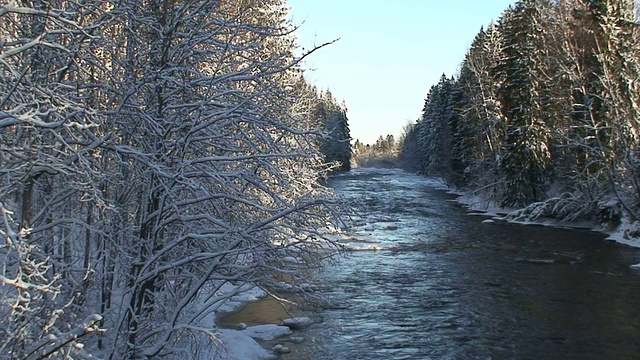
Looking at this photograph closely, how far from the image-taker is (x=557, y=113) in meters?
35.5

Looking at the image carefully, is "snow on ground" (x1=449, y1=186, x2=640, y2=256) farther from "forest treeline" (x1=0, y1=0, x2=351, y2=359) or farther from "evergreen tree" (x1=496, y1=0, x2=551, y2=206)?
"forest treeline" (x1=0, y1=0, x2=351, y2=359)

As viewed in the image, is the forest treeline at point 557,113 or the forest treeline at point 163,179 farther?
the forest treeline at point 557,113

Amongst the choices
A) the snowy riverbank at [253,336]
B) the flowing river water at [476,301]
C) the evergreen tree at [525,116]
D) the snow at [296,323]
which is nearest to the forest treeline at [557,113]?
the evergreen tree at [525,116]

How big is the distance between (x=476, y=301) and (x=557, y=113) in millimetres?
24612

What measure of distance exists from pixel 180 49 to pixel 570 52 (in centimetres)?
2872

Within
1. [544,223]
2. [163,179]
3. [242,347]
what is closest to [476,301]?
[242,347]

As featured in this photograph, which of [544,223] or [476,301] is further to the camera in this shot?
[544,223]

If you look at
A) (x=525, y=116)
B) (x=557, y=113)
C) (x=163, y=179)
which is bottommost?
(x=163, y=179)

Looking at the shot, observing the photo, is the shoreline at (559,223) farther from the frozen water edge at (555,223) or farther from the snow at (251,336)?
the snow at (251,336)

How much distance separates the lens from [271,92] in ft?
21.1

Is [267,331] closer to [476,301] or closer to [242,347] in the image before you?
[242,347]

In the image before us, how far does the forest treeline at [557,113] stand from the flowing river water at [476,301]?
5.22 m

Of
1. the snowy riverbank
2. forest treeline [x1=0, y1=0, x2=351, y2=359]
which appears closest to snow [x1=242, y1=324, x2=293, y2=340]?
the snowy riverbank

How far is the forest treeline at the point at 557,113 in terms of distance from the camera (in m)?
27.1
